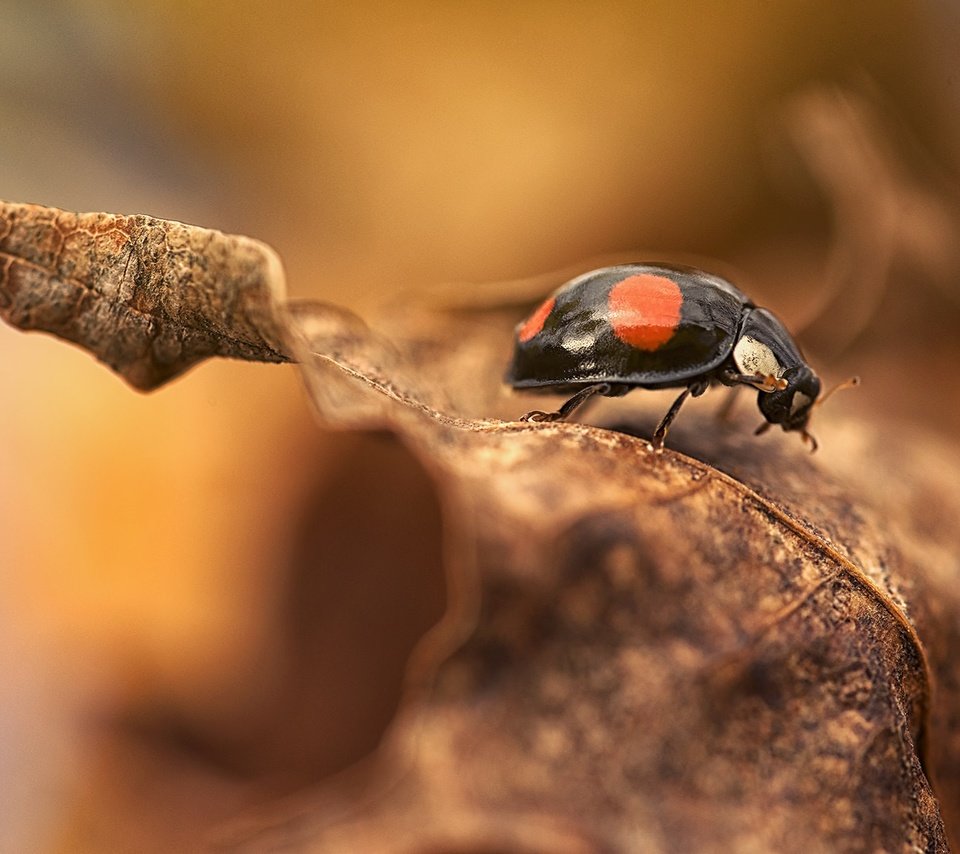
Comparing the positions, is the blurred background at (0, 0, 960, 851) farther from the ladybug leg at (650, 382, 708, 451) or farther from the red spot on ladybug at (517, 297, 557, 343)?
the ladybug leg at (650, 382, 708, 451)

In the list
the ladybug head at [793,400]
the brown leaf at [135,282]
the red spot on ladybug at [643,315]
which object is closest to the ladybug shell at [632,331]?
the red spot on ladybug at [643,315]

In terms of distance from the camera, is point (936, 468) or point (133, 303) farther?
point (936, 468)

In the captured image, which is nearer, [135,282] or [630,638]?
[135,282]

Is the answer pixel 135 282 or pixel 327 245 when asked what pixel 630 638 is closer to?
pixel 135 282

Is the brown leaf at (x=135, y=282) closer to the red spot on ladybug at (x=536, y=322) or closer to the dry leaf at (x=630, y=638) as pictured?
the dry leaf at (x=630, y=638)

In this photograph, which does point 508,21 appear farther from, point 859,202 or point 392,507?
point 392,507

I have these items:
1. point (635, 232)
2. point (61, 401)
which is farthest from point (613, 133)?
point (61, 401)

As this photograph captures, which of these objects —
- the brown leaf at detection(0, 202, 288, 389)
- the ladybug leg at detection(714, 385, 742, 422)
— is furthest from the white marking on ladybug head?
the brown leaf at detection(0, 202, 288, 389)

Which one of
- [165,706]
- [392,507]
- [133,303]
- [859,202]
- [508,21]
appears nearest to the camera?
[133,303]

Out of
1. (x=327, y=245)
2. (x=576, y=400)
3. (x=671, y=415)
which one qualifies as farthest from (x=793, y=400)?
(x=327, y=245)
